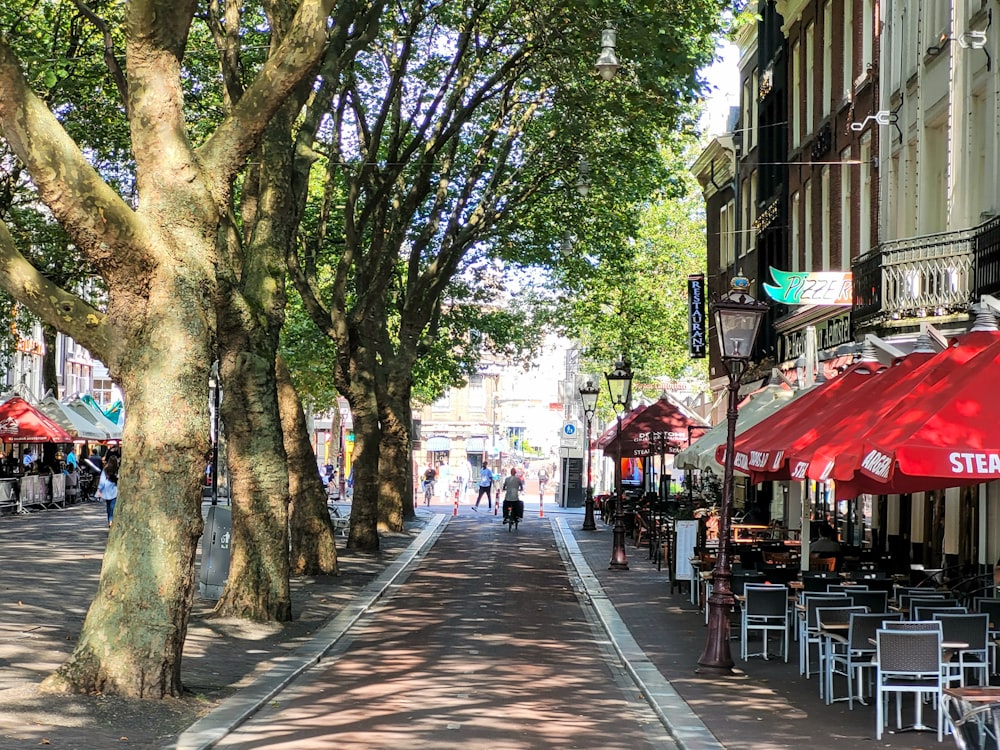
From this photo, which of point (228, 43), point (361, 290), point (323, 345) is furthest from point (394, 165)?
point (323, 345)

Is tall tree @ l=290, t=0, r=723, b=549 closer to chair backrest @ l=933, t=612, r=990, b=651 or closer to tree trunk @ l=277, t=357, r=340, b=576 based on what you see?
tree trunk @ l=277, t=357, r=340, b=576

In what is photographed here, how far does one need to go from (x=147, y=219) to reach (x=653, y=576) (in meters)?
17.3

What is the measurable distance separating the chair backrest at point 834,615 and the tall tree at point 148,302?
5.58 meters

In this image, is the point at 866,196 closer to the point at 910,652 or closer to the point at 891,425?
the point at 891,425

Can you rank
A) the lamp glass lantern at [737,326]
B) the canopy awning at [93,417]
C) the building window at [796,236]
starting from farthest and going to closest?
1. the canopy awning at [93,417]
2. the building window at [796,236]
3. the lamp glass lantern at [737,326]

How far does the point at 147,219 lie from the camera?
→ 11.8m

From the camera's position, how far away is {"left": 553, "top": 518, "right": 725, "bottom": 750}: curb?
11031 millimetres

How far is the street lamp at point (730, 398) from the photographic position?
14.7 metres

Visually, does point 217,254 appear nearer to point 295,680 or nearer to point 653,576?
point 295,680

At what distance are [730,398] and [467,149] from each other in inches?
791

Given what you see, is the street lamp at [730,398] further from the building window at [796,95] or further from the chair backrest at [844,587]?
the building window at [796,95]

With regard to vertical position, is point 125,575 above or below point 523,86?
below

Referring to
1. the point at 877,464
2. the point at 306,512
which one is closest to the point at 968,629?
the point at 877,464

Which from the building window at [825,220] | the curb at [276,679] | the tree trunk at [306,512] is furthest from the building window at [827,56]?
the tree trunk at [306,512]
